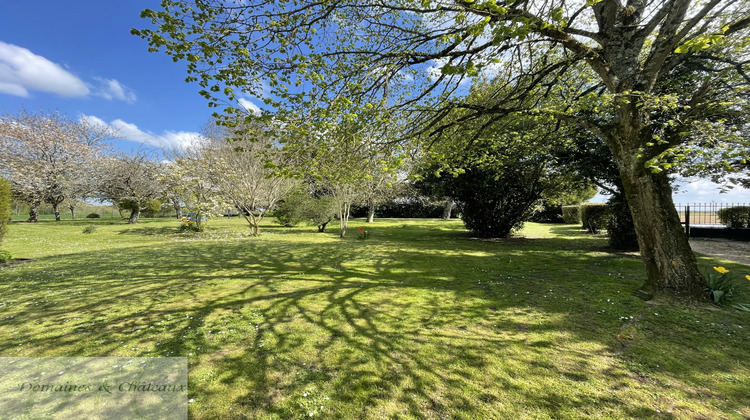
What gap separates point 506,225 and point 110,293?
51.4ft

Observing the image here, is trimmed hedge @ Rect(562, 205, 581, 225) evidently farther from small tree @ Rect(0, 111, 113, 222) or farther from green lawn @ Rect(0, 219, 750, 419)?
small tree @ Rect(0, 111, 113, 222)

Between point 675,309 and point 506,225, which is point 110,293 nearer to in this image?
point 675,309

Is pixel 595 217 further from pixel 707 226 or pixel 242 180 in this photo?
pixel 242 180

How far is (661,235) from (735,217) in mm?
16128

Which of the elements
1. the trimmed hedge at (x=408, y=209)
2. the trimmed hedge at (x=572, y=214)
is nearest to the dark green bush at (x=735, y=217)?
the trimmed hedge at (x=572, y=214)

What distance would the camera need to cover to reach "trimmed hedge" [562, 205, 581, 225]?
2467 centimetres

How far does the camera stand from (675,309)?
15.3ft

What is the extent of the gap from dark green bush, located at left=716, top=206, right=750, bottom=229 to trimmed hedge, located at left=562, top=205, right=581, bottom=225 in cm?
934

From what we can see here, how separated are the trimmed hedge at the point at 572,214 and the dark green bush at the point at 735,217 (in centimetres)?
934

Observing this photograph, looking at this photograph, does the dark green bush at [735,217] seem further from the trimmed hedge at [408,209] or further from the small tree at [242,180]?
the small tree at [242,180]

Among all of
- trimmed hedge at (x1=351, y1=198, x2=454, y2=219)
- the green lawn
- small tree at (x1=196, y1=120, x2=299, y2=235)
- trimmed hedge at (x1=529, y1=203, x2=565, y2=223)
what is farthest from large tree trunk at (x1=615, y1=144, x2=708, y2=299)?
trimmed hedge at (x1=351, y1=198, x2=454, y2=219)

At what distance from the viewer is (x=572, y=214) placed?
82.5 feet

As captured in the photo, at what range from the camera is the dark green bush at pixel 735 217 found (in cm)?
1384

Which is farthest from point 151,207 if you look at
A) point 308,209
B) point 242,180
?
point 308,209
